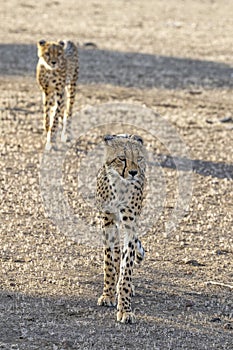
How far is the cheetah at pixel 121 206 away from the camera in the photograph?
7.45m

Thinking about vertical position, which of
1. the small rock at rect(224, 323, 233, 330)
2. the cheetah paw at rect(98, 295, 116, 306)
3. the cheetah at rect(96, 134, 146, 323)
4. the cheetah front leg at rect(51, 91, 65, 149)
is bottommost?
the small rock at rect(224, 323, 233, 330)

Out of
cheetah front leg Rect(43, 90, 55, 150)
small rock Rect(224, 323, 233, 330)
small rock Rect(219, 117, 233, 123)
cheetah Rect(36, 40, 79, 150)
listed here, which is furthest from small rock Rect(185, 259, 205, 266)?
small rock Rect(219, 117, 233, 123)

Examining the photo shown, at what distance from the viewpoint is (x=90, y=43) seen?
71.1ft

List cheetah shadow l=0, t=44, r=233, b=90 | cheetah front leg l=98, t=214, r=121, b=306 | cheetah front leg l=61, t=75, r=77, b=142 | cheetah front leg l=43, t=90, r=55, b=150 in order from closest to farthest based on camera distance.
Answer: cheetah front leg l=98, t=214, r=121, b=306
cheetah front leg l=43, t=90, r=55, b=150
cheetah front leg l=61, t=75, r=77, b=142
cheetah shadow l=0, t=44, r=233, b=90

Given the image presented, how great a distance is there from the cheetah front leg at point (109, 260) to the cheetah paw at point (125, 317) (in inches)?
13.7

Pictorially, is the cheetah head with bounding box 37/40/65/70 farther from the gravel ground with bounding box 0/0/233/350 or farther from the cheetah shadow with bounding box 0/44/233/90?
the cheetah shadow with bounding box 0/44/233/90

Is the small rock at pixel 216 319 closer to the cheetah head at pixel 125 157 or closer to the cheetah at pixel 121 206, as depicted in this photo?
the cheetah at pixel 121 206

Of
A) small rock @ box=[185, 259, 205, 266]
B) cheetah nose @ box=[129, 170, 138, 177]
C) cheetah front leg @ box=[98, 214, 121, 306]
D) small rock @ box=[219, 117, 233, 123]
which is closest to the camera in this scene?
cheetah nose @ box=[129, 170, 138, 177]

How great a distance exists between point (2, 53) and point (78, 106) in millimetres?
5105

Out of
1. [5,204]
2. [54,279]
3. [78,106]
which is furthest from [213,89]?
[54,279]

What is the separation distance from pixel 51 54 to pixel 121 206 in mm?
6083

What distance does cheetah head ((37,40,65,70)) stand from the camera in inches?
525

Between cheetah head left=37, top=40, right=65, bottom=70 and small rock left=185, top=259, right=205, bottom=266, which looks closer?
small rock left=185, top=259, right=205, bottom=266

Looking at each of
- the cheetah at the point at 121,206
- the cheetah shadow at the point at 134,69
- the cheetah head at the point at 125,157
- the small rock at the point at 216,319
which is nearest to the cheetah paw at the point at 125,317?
the cheetah at the point at 121,206
